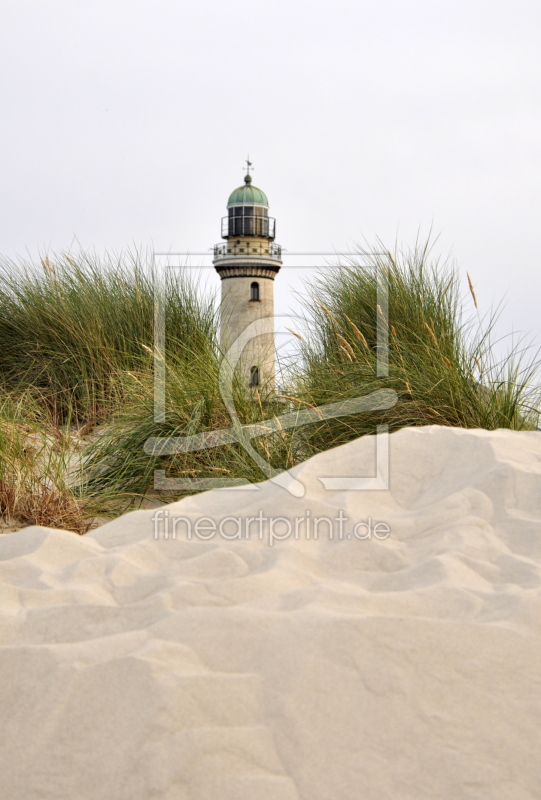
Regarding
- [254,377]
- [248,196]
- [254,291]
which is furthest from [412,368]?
[248,196]

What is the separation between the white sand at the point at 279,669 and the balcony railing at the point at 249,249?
19.2m

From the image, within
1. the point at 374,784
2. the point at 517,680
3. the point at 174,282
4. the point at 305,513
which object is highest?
the point at 174,282

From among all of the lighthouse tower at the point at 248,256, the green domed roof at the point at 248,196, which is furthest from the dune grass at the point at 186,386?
the green domed roof at the point at 248,196

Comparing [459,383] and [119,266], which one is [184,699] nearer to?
[459,383]

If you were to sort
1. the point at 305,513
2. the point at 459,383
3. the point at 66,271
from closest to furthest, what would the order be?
1. the point at 305,513
2. the point at 459,383
3. the point at 66,271

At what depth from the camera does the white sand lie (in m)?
1.07

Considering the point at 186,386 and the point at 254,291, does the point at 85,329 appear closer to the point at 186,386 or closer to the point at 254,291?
the point at 186,386

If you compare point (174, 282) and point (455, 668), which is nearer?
point (455, 668)

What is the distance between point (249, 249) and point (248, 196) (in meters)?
2.18

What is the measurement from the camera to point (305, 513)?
79.2 inches

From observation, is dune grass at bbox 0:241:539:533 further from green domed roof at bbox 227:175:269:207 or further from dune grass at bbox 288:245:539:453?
green domed roof at bbox 227:175:269:207

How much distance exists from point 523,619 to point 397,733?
1.25ft

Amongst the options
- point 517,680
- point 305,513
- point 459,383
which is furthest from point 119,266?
point 517,680

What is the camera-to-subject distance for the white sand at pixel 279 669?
1.07 meters
